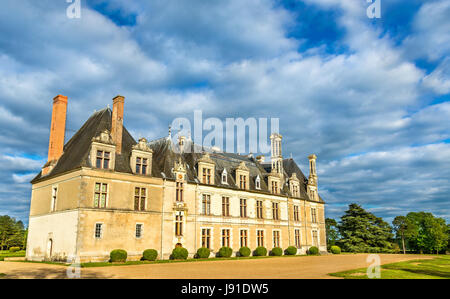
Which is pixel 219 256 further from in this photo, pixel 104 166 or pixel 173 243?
pixel 104 166

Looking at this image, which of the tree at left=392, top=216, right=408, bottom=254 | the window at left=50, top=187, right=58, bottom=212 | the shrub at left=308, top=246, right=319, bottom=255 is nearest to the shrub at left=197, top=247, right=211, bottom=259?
the window at left=50, top=187, right=58, bottom=212

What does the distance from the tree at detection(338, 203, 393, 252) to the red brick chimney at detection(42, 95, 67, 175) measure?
41467 mm

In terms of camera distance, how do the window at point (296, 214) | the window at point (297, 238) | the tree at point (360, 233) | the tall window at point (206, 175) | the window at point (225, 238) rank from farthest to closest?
1. the tree at point (360, 233)
2. the window at point (296, 214)
3. the window at point (297, 238)
4. the window at point (225, 238)
5. the tall window at point (206, 175)

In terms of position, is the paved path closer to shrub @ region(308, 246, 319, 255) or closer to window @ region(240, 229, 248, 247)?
window @ region(240, 229, 248, 247)

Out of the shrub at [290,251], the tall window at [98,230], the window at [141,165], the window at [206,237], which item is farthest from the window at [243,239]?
the tall window at [98,230]

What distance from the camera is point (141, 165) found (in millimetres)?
28531

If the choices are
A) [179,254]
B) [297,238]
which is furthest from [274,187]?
[179,254]

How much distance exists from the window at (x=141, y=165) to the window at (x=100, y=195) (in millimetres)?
3236

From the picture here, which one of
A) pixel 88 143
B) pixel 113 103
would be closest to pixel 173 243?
pixel 88 143

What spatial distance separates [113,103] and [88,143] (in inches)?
167

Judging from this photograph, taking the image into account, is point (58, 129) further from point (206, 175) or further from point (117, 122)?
point (206, 175)

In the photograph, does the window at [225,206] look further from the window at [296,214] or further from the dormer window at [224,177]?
the window at [296,214]

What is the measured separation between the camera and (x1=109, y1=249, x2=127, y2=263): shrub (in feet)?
79.0

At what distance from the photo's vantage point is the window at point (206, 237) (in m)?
31.7
